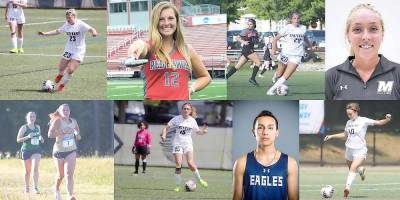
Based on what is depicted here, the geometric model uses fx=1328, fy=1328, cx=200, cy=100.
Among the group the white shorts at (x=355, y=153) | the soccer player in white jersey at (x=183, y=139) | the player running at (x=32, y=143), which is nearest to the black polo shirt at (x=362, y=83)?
the white shorts at (x=355, y=153)

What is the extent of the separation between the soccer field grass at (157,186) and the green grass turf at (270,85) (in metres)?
0.89

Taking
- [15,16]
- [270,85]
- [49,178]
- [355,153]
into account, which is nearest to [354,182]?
[355,153]

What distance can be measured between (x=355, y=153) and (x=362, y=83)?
75cm

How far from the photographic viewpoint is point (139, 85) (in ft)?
45.5

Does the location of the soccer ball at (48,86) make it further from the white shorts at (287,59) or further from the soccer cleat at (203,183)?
the white shorts at (287,59)

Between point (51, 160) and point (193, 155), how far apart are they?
1.50 metres

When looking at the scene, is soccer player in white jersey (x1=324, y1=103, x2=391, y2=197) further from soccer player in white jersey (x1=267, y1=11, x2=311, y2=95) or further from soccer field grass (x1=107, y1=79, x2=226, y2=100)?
soccer field grass (x1=107, y1=79, x2=226, y2=100)

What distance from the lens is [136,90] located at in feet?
45.6

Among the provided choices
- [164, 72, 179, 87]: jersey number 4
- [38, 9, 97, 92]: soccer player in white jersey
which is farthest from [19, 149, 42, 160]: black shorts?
[164, 72, 179, 87]: jersey number 4

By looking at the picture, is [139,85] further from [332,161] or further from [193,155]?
[332,161]

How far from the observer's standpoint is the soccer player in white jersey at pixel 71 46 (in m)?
13.9

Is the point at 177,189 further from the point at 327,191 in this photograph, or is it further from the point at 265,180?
the point at 327,191

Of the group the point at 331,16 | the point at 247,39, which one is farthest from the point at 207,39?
the point at 331,16

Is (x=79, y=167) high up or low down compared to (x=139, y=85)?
down
